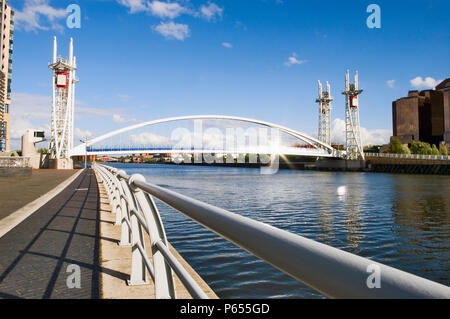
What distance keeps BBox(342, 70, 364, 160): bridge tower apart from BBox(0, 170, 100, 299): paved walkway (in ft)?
307

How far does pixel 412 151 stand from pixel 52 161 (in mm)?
80623

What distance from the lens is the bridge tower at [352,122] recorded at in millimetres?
94119

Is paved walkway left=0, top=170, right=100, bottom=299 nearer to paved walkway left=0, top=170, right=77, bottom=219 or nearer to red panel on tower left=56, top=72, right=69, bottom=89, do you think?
paved walkway left=0, top=170, right=77, bottom=219

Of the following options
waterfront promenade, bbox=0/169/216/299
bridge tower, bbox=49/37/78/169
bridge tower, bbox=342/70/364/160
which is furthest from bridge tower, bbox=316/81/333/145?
waterfront promenade, bbox=0/169/216/299

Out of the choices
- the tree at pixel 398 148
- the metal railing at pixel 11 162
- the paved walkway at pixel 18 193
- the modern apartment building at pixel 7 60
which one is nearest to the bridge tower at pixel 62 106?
the modern apartment building at pixel 7 60

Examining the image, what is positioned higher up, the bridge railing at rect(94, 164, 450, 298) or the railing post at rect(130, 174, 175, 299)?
the bridge railing at rect(94, 164, 450, 298)

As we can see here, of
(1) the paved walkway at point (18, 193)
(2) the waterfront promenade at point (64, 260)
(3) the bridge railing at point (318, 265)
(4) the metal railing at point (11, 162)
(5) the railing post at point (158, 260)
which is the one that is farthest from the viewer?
(4) the metal railing at point (11, 162)

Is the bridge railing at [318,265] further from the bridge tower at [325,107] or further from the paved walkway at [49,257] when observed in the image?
the bridge tower at [325,107]

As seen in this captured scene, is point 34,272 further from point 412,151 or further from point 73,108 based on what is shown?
point 412,151

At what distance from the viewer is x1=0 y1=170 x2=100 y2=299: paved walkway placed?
3.20 meters

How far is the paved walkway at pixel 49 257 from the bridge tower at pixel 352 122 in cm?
9363

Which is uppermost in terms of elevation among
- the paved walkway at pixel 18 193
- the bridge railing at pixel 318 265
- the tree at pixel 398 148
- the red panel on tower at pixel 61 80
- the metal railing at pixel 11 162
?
the red panel on tower at pixel 61 80

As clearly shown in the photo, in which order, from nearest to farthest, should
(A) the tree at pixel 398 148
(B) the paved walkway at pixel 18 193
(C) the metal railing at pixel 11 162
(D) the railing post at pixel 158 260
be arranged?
(D) the railing post at pixel 158 260 < (B) the paved walkway at pixel 18 193 < (C) the metal railing at pixel 11 162 < (A) the tree at pixel 398 148
